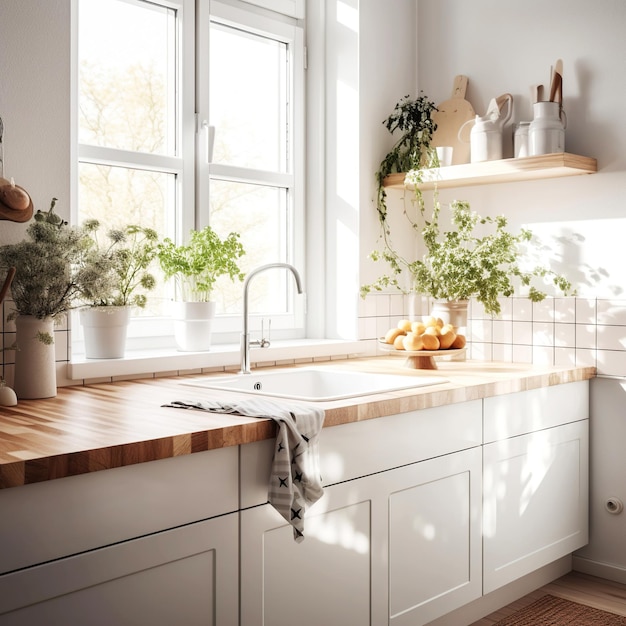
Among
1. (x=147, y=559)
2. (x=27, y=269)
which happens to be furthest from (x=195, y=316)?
(x=147, y=559)

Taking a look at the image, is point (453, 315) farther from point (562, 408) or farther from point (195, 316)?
point (195, 316)

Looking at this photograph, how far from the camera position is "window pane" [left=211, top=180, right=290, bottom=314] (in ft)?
9.86

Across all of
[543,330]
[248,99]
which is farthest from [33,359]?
[543,330]

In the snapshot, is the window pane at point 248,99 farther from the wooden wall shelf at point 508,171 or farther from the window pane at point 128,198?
the wooden wall shelf at point 508,171

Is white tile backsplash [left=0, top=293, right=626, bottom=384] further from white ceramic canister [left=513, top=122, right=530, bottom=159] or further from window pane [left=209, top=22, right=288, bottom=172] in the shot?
window pane [left=209, top=22, right=288, bottom=172]

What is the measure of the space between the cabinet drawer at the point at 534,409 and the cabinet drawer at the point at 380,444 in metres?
0.09

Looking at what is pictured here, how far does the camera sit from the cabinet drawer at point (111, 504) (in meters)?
1.35

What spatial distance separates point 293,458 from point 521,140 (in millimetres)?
1688

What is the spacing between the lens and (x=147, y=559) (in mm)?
1526

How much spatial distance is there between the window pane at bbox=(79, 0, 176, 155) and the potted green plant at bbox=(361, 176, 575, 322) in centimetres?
96

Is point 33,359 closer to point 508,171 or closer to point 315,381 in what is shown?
point 315,381

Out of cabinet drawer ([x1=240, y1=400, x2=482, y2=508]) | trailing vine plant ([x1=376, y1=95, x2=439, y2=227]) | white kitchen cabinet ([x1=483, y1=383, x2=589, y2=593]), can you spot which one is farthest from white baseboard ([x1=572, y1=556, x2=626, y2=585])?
trailing vine plant ([x1=376, y1=95, x2=439, y2=227])

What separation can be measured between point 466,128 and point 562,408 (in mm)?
1180

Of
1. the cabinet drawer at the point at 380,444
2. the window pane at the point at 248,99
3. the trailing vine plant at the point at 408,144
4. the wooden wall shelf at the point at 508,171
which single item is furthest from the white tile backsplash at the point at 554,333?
the window pane at the point at 248,99
